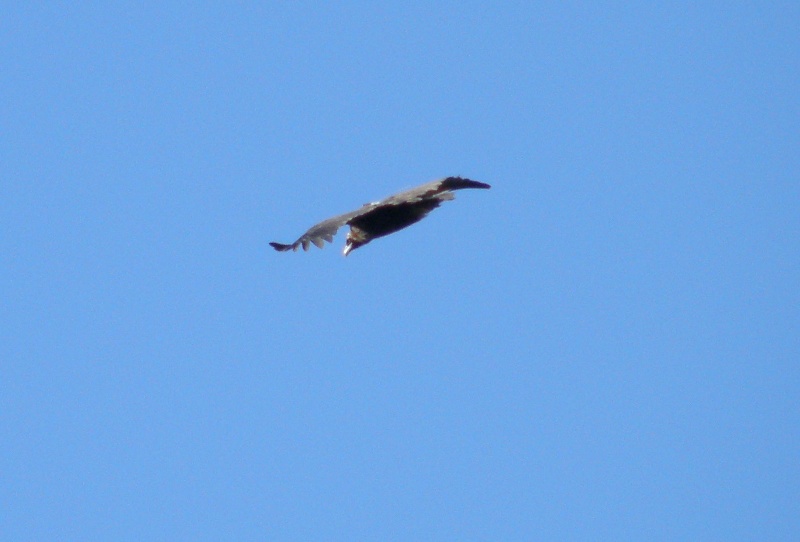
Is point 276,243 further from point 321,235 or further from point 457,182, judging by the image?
point 457,182

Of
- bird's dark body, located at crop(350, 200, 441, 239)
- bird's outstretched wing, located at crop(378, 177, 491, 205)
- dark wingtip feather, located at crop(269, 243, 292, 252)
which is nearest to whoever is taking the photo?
bird's outstretched wing, located at crop(378, 177, 491, 205)

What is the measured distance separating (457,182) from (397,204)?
0.79 meters

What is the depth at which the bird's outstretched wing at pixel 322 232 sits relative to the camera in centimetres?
1677

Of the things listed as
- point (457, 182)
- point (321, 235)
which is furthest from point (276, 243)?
point (457, 182)

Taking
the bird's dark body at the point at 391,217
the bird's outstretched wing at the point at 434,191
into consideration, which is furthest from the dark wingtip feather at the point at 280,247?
the bird's outstretched wing at the point at 434,191

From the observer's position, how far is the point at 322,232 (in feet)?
55.4

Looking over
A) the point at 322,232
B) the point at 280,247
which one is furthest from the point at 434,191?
the point at 280,247

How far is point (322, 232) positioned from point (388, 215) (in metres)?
0.76

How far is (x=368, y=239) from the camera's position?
17.5 meters

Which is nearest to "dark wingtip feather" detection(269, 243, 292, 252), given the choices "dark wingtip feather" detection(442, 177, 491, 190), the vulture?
the vulture

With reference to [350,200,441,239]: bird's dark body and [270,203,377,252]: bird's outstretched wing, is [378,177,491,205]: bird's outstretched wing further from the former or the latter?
[270,203,377,252]: bird's outstretched wing

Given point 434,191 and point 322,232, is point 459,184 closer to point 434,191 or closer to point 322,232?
point 434,191

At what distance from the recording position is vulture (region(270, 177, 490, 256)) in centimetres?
1680

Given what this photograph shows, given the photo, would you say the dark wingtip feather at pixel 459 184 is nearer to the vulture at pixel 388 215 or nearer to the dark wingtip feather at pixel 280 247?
the vulture at pixel 388 215
